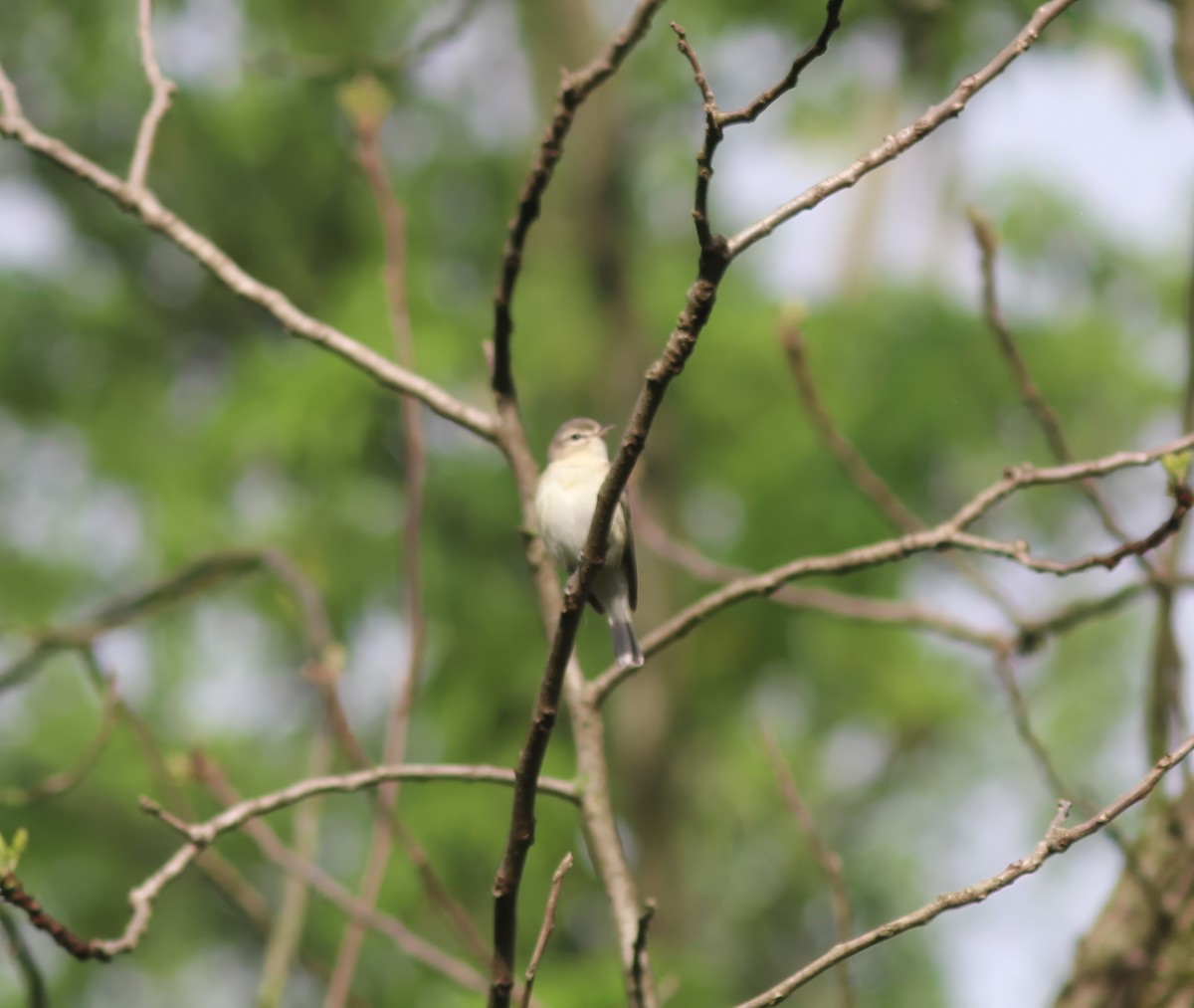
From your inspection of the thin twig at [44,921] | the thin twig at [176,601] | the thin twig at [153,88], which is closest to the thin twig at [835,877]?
the thin twig at [176,601]

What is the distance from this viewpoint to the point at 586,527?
396 centimetres

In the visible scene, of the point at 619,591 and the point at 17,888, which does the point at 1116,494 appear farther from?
the point at 17,888

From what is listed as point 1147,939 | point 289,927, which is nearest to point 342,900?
point 289,927

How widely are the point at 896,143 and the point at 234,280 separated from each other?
1455 millimetres

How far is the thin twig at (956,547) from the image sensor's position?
2.60 m

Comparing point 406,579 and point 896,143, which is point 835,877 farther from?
point 896,143

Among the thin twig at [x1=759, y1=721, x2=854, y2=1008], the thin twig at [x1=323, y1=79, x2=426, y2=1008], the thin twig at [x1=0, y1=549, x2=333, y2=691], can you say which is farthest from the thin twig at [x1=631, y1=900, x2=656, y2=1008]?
the thin twig at [x1=0, y1=549, x2=333, y2=691]

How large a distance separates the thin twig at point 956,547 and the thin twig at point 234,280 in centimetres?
58

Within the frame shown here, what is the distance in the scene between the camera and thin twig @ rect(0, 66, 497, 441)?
2902mm

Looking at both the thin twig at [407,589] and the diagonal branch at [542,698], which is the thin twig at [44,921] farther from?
the thin twig at [407,589]

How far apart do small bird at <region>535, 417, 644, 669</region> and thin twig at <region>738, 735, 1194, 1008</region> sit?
1713mm

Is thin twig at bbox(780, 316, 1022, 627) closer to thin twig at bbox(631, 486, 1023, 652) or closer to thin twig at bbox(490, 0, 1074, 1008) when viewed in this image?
thin twig at bbox(631, 486, 1023, 652)

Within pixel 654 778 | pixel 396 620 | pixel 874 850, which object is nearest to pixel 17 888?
pixel 396 620

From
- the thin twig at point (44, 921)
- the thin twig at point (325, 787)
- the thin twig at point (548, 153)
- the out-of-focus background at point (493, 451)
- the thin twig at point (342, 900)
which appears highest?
the out-of-focus background at point (493, 451)
